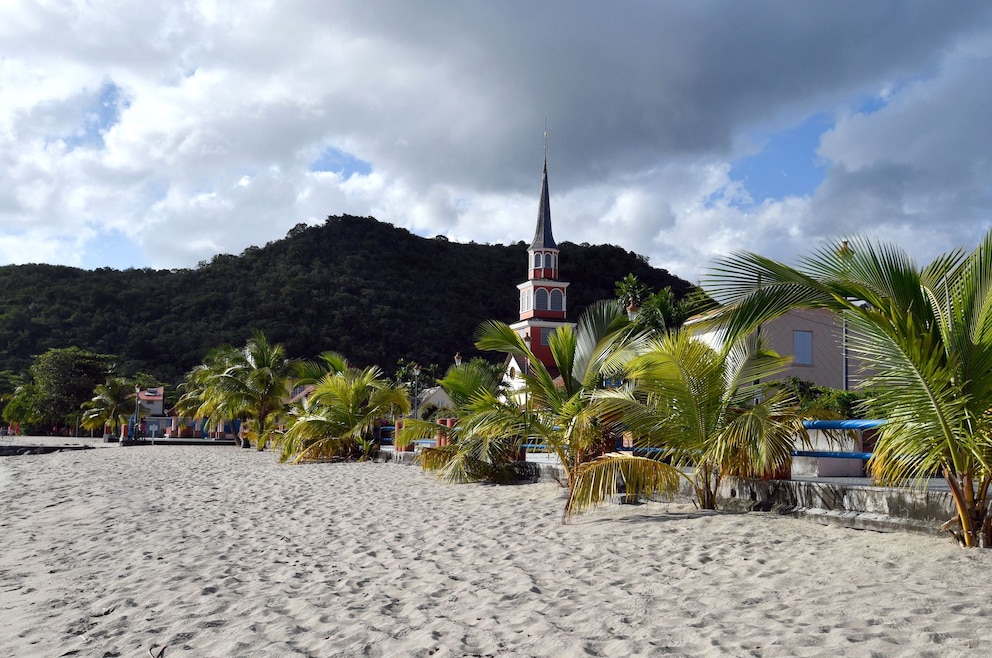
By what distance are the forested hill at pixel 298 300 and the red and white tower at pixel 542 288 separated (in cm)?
996

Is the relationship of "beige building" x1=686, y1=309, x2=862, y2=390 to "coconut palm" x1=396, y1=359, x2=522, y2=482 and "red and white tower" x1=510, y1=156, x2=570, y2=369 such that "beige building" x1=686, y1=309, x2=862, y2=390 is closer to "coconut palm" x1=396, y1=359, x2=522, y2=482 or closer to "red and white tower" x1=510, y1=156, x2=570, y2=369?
"coconut palm" x1=396, y1=359, x2=522, y2=482

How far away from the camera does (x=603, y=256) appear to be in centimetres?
8938

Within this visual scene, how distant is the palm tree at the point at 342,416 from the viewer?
68.1 ft

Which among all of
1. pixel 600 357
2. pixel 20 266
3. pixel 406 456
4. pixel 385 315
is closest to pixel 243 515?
pixel 600 357

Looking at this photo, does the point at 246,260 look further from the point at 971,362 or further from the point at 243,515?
the point at 971,362

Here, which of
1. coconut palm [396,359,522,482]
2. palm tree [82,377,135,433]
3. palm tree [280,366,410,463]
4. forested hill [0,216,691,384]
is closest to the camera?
coconut palm [396,359,522,482]

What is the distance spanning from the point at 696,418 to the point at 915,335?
306cm

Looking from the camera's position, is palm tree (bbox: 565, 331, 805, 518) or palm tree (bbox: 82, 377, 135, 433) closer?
palm tree (bbox: 565, 331, 805, 518)

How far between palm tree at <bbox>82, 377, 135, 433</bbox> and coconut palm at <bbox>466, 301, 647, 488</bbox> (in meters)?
51.0

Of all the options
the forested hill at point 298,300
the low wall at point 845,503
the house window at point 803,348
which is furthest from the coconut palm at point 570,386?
the forested hill at point 298,300

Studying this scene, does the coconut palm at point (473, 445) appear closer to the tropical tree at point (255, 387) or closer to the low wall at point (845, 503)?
the low wall at point (845, 503)

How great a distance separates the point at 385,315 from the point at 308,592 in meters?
69.5

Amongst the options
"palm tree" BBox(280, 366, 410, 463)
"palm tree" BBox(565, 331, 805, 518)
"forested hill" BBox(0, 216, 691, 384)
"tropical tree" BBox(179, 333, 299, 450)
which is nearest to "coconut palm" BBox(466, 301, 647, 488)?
"palm tree" BBox(565, 331, 805, 518)

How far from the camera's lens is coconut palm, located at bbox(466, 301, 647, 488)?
417 inches
